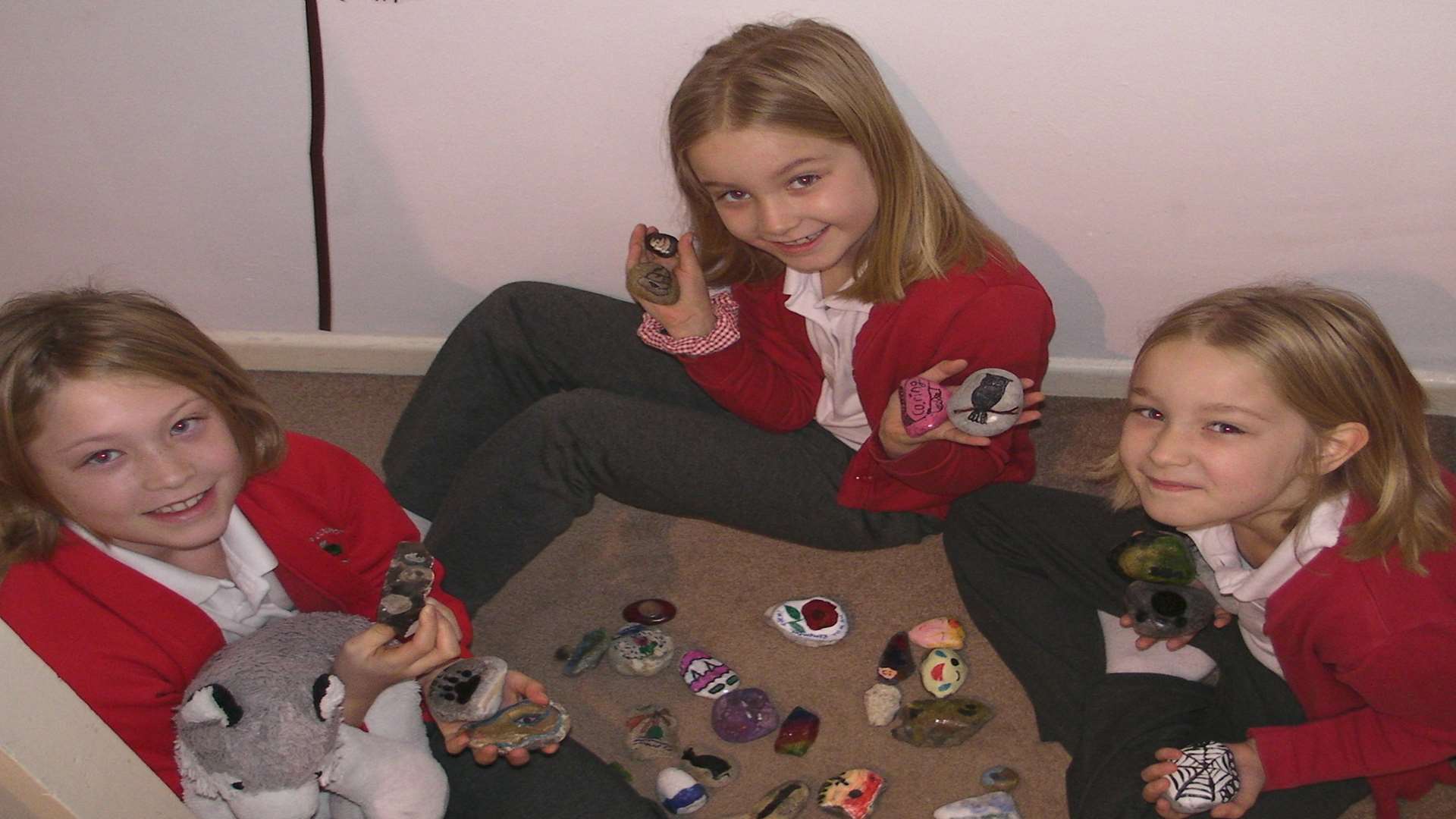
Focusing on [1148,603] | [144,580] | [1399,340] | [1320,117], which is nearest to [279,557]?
[144,580]

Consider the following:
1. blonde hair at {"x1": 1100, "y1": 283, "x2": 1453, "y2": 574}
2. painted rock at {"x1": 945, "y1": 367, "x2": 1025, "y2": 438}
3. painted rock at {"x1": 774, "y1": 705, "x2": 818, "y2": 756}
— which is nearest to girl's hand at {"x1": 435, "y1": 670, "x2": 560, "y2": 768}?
painted rock at {"x1": 774, "y1": 705, "x2": 818, "y2": 756}

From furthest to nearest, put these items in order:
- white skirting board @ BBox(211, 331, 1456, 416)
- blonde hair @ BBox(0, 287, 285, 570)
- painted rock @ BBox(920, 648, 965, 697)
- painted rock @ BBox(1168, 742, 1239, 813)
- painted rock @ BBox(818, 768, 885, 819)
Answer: white skirting board @ BBox(211, 331, 1456, 416) → painted rock @ BBox(920, 648, 965, 697) → painted rock @ BBox(818, 768, 885, 819) → painted rock @ BBox(1168, 742, 1239, 813) → blonde hair @ BBox(0, 287, 285, 570)

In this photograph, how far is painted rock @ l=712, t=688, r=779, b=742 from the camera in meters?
1.40

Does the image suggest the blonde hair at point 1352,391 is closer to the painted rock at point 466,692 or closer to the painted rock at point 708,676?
the painted rock at point 708,676

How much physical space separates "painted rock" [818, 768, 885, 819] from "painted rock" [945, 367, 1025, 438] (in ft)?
1.31

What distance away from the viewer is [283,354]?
1877 mm

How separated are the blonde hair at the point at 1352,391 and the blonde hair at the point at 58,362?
3.01 ft

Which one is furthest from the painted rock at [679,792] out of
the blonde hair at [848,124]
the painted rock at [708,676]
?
the blonde hair at [848,124]

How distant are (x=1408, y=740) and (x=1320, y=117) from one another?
26.0 inches

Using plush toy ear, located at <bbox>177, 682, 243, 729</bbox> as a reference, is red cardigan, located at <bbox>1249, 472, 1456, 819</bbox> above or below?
above

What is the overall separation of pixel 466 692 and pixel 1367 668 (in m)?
0.84

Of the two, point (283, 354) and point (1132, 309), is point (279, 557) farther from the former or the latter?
point (1132, 309)

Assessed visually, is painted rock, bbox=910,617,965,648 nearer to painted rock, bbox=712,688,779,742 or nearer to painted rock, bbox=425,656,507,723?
painted rock, bbox=712,688,779,742

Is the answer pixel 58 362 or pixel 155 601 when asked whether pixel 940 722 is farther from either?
pixel 58 362
